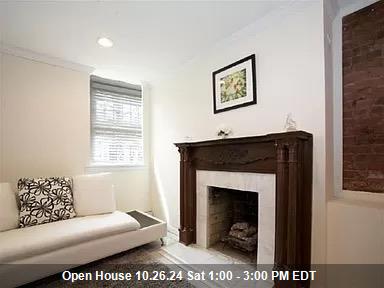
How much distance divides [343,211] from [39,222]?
283 centimetres

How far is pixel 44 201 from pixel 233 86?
240 cm

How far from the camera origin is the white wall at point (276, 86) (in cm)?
166

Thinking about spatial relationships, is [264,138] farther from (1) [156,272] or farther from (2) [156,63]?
(2) [156,63]

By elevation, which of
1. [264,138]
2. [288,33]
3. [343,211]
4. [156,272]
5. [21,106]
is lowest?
[156,272]

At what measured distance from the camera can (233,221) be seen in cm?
274

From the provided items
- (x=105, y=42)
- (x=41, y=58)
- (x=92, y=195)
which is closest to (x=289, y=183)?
(x=92, y=195)

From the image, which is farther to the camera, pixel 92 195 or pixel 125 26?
pixel 92 195

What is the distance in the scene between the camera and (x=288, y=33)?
1853 mm

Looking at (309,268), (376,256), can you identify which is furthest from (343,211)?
(309,268)

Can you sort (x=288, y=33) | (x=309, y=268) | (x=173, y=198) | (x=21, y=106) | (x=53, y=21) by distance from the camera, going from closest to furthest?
(x=309, y=268) < (x=288, y=33) < (x=53, y=21) < (x=21, y=106) < (x=173, y=198)

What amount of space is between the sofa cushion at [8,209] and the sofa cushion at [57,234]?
98 millimetres

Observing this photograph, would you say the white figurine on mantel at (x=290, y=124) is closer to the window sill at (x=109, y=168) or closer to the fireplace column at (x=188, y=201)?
the fireplace column at (x=188, y=201)

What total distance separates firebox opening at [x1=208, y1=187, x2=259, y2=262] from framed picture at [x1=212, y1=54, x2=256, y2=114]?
1016mm

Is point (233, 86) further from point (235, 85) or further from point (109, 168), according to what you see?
point (109, 168)
